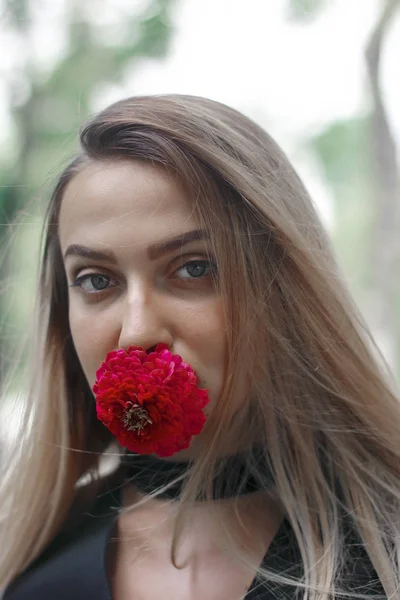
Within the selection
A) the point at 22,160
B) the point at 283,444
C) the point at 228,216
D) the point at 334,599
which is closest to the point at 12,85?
the point at 22,160

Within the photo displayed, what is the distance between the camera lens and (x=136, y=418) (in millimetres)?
678

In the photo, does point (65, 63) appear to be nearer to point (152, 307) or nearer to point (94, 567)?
point (152, 307)

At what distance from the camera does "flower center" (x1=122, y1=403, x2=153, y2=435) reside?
0.68 metres

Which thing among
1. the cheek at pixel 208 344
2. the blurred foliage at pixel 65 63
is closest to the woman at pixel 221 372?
the cheek at pixel 208 344

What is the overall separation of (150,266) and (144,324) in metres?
0.06

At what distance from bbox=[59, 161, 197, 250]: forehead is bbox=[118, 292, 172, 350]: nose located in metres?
0.07

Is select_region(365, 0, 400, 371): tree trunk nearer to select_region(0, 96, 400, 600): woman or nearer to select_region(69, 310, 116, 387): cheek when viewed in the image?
select_region(0, 96, 400, 600): woman

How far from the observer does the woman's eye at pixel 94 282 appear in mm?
760

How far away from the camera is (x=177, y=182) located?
2.36ft

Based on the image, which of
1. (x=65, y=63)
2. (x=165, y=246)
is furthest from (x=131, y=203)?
(x=65, y=63)

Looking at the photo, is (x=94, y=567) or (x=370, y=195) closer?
(x=94, y=567)

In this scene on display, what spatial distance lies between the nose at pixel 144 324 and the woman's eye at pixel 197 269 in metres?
0.04

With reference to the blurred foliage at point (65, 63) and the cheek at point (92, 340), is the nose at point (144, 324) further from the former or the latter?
the blurred foliage at point (65, 63)

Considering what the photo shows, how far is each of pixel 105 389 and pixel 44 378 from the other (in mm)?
208
